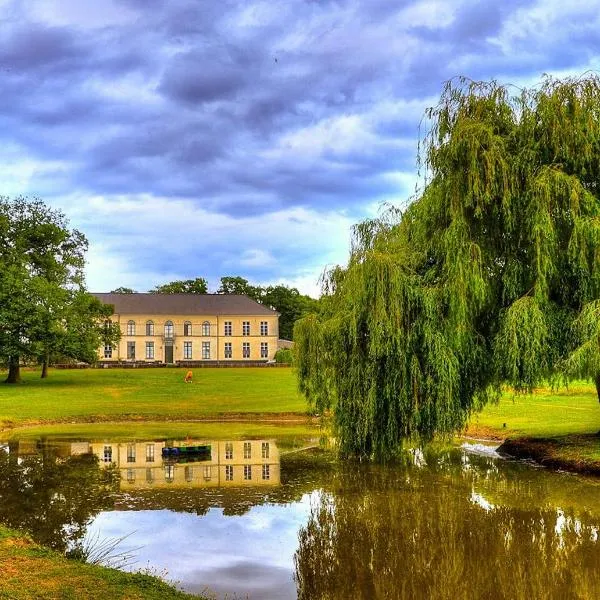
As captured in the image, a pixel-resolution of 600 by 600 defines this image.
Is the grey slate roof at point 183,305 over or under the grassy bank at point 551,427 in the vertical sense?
over

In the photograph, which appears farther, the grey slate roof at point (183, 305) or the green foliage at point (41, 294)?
the grey slate roof at point (183, 305)

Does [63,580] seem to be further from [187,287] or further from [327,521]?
[187,287]

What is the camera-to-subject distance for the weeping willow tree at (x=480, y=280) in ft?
53.0

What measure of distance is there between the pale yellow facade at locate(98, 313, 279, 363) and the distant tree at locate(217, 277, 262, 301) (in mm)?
26885

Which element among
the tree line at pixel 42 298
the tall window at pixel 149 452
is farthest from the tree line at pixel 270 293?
the tall window at pixel 149 452

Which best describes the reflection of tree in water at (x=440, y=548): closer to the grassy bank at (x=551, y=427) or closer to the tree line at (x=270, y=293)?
the grassy bank at (x=551, y=427)

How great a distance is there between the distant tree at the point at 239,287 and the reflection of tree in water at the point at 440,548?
9898cm

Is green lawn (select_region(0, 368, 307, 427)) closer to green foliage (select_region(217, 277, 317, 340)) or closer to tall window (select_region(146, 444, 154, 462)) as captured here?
tall window (select_region(146, 444, 154, 462))

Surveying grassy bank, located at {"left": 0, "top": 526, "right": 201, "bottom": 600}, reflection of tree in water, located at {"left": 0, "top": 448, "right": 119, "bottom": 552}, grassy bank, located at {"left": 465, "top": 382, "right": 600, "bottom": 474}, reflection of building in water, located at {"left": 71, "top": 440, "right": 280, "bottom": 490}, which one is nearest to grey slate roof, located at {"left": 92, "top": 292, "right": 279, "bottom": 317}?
grassy bank, located at {"left": 465, "top": 382, "right": 600, "bottom": 474}

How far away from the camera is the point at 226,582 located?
1039cm

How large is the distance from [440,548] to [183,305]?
253 feet

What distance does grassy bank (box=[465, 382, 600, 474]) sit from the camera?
19938mm

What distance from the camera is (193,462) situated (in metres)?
21.1

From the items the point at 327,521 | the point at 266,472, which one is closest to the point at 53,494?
the point at 266,472
